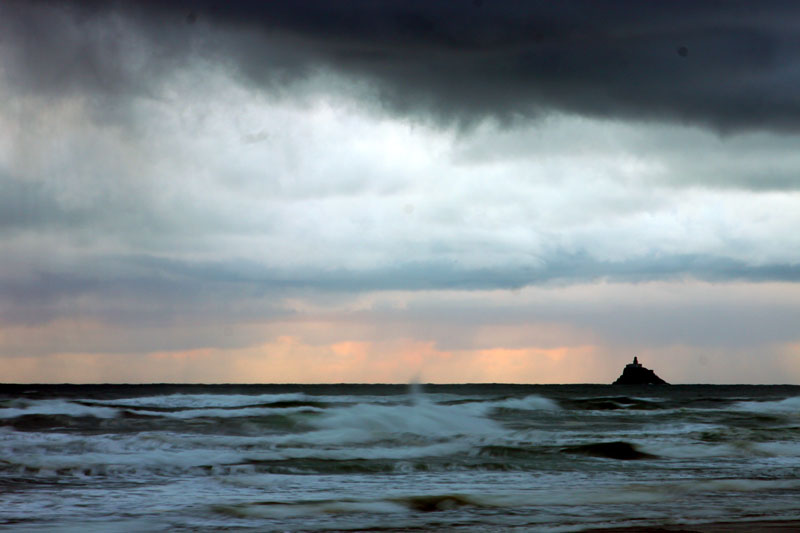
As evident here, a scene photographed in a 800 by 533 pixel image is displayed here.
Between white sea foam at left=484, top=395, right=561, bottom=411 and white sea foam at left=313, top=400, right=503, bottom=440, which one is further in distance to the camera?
white sea foam at left=484, top=395, right=561, bottom=411

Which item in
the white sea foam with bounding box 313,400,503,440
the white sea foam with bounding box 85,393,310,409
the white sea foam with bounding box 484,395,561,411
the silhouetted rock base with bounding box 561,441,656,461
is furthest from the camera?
the white sea foam with bounding box 85,393,310,409

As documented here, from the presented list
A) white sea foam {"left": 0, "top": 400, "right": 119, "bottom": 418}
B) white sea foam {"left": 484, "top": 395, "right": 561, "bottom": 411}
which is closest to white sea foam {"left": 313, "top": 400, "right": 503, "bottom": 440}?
white sea foam {"left": 0, "top": 400, "right": 119, "bottom": 418}

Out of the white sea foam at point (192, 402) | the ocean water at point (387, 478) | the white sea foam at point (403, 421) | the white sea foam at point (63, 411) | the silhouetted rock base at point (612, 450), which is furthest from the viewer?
the white sea foam at point (192, 402)

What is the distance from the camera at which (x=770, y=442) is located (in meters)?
17.8

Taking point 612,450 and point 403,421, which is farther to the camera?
point 403,421

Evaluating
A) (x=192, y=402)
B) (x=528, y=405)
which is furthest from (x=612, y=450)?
(x=192, y=402)

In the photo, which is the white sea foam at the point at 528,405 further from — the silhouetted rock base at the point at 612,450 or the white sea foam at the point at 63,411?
the silhouetted rock base at the point at 612,450

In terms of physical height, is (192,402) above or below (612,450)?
above

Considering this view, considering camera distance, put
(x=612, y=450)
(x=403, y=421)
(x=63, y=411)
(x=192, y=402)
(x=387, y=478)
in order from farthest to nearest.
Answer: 1. (x=192, y=402)
2. (x=63, y=411)
3. (x=403, y=421)
4. (x=612, y=450)
5. (x=387, y=478)

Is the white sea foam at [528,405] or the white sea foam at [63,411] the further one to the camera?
the white sea foam at [528,405]

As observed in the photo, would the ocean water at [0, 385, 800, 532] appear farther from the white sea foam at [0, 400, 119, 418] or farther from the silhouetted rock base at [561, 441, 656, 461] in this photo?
the white sea foam at [0, 400, 119, 418]

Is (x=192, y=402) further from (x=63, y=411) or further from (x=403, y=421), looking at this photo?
(x=403, y=421)

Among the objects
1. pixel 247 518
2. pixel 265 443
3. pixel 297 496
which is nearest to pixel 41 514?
pixel 247 518

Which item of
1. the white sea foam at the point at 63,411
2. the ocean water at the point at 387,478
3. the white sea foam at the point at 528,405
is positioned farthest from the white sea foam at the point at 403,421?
the white sea foam at the point at 528,405
